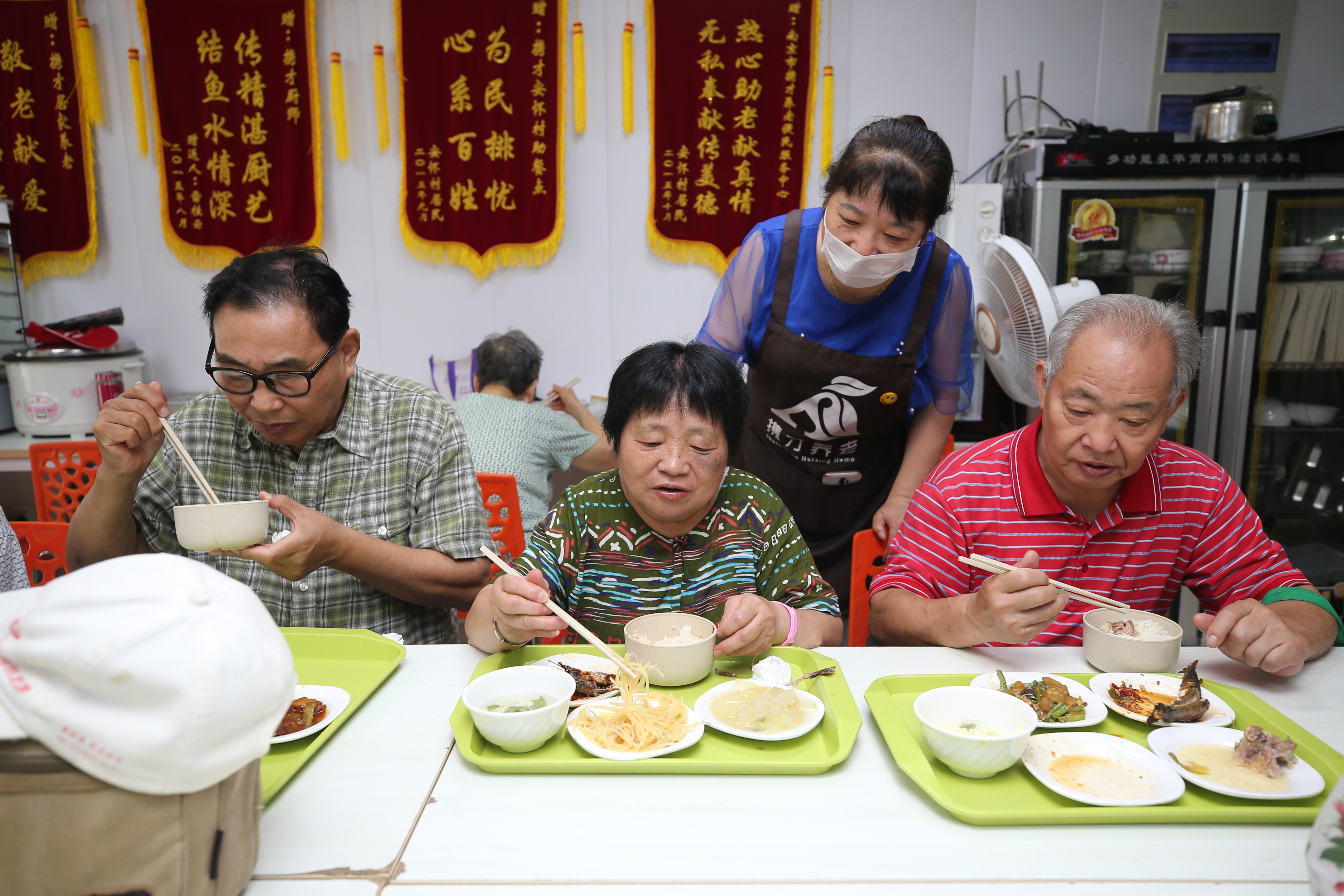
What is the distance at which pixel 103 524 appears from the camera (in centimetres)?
171

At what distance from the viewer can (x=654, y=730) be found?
3.75ft

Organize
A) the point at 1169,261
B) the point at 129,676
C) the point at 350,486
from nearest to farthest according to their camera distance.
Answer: the point at 129,676 < the point at 350,486 < the point at 1169,261

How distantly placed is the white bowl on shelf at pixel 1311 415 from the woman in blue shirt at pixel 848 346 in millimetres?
2706

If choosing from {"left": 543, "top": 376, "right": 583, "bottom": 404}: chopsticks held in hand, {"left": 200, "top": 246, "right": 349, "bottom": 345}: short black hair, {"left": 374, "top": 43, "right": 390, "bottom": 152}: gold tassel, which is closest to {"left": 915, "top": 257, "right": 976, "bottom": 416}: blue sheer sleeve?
{"left": 200, "top": 246, "right": 349, "bottom": 345}: short black hair

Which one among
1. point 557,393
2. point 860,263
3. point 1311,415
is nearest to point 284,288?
point 860,263

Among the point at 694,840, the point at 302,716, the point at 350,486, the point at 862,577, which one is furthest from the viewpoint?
the point at 862,577

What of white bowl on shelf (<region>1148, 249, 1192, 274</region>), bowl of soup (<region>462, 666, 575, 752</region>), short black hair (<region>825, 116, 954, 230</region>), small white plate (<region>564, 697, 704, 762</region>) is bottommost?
small white plate (<region>564, 697, 704, 762</region>)

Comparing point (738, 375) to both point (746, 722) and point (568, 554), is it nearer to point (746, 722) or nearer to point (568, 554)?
point (568, 554)

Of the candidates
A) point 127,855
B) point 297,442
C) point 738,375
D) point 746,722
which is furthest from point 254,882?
point 738,375

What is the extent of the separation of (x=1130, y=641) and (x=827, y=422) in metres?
1.11

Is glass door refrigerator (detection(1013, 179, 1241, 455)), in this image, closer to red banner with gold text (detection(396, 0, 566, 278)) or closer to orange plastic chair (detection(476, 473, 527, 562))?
red banner with gold text (detection(396, 0, 566, 278))

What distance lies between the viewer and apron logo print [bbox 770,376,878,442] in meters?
2.30

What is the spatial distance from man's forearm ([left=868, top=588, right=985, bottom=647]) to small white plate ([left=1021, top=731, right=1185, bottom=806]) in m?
0.31

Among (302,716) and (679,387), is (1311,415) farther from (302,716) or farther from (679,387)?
(302,716)
